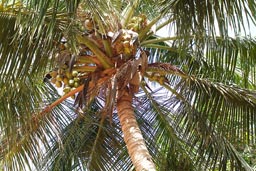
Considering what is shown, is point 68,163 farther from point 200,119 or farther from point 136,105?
point 200,119

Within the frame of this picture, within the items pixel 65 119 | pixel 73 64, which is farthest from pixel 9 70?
pixel 65 119

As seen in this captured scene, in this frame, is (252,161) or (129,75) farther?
(252,161)

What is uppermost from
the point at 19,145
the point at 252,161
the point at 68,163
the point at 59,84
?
the point at 59,84

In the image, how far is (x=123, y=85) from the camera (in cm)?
443

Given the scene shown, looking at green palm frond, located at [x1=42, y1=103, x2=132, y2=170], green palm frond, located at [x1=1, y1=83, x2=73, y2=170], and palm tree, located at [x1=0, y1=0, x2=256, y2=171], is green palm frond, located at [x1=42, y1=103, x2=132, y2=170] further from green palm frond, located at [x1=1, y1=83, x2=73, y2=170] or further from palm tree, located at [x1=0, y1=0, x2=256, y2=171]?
green palm frond, located at [x1=1, y1=83, x2=73, y2=170]

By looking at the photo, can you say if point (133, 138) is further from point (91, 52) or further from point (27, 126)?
point (27, 126)

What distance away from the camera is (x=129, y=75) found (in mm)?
4172

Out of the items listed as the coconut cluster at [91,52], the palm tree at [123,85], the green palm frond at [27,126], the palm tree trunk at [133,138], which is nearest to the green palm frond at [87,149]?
the palm tree at [123,85]

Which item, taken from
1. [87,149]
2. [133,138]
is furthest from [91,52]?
[87,149]

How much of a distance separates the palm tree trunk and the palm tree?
0.03 feet

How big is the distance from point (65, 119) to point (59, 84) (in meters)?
1.34

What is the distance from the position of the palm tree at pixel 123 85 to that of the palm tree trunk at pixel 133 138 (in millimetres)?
11

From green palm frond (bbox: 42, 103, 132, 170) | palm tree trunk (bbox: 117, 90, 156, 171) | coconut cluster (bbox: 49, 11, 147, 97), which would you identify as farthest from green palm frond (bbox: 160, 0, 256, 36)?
green palm frond (bbox: 42, 103, 132, 170)

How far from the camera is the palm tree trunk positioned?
12.9 ft
